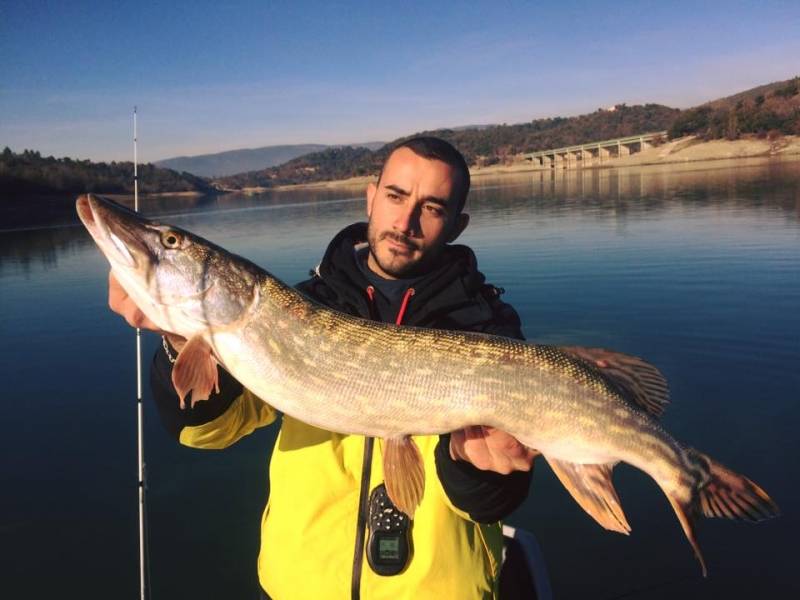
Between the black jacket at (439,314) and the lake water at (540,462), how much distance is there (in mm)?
2365

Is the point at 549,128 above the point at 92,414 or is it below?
above

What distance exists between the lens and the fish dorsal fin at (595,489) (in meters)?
2.59

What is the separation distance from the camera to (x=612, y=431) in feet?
8.32

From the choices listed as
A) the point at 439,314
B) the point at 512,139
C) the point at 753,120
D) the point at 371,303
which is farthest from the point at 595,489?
the point at 512,139

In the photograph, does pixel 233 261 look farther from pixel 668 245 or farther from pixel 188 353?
pixel 668 245

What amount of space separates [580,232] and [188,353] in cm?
1912

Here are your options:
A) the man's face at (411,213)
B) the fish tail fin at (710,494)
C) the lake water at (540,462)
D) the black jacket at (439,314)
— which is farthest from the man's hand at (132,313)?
the lake water at (540,462)

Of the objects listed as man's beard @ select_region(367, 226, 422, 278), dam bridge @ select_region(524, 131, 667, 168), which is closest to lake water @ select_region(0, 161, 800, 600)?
man's beard @ select_region(367, 226, 422, 278)

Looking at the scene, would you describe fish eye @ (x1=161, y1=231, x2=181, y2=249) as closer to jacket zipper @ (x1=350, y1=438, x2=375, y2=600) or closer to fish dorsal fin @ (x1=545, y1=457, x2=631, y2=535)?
jacket zipper @ (x1=350, y1=438, x2=375, y2=600)

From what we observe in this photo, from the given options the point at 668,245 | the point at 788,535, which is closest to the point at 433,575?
the point at 788,535

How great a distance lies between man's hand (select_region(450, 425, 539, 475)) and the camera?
264 centimetres

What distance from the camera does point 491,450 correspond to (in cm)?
265

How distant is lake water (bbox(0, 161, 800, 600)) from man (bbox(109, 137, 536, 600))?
2.18m

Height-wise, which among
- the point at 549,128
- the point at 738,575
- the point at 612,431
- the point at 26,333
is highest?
the point at 549,128
